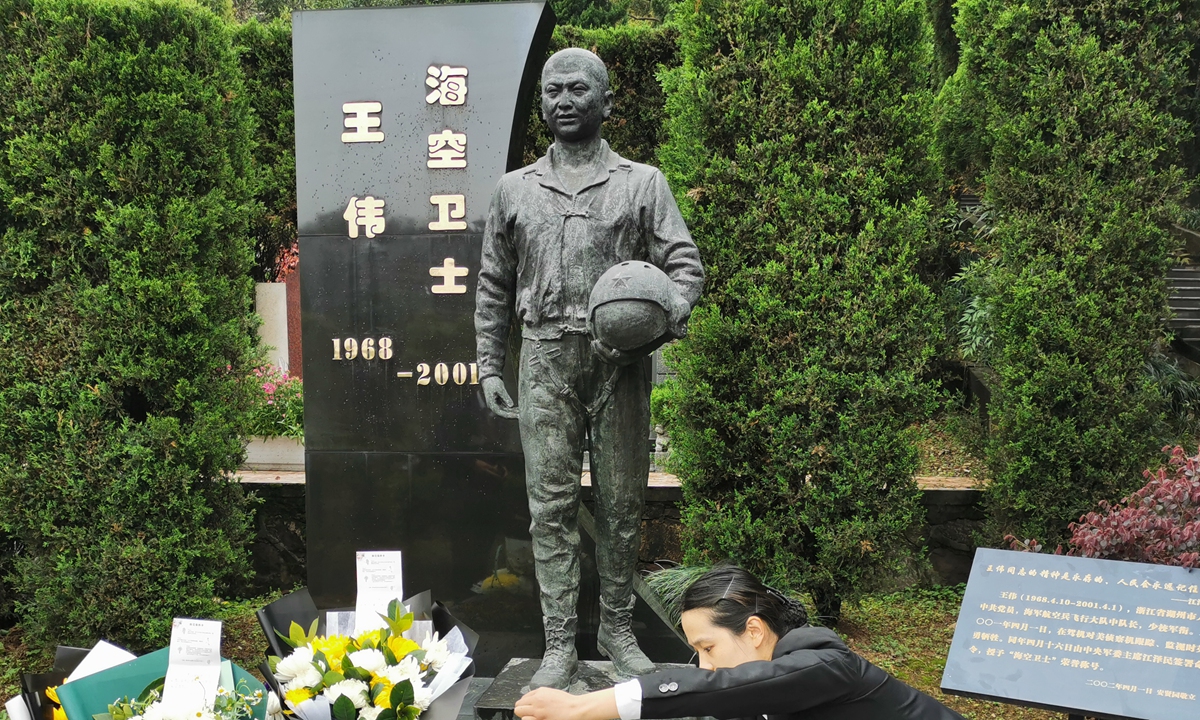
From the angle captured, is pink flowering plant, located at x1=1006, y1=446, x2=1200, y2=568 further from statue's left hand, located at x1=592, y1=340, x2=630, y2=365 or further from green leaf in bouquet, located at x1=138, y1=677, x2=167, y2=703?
green leaf in bouquet, located at x1=138, y1=677, x2=167, y2=703

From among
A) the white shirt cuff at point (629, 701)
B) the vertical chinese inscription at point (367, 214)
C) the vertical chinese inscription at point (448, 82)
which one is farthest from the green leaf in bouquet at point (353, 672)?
the vertical chinese inscription at point (448, 82)

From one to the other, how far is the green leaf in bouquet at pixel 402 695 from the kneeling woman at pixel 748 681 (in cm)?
26

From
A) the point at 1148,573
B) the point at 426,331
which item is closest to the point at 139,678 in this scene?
the point at 1148,573

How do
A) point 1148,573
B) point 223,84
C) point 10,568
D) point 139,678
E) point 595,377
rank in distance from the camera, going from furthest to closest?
1. point 10,568
2. point 223,84
3. point 595,377
4. point 1148,573
5. point 139,678

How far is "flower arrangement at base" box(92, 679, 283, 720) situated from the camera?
204 cm

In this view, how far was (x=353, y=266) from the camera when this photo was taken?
5258 millimetres

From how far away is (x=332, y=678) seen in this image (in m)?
2.27

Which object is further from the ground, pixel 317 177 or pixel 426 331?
pixel 317 177

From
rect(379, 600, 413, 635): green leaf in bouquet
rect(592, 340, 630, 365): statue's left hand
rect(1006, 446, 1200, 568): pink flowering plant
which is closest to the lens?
rect(379, 600, 413, 635): green leaf in bouquet

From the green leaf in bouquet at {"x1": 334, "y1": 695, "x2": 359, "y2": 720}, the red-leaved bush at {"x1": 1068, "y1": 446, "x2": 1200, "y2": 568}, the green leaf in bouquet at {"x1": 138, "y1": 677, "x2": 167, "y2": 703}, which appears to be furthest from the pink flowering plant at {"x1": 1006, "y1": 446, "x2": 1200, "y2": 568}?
the green leaf in bouquet at {"x1": 138, "y1": 677, "x2": 167, "y2": 703}

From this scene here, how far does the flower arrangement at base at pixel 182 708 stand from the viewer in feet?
6.71

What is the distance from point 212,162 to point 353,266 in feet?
3.53

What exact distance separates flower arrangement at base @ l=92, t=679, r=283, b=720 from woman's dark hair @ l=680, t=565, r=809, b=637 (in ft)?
3.43

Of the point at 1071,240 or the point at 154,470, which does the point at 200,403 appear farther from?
the point at 1071,240
